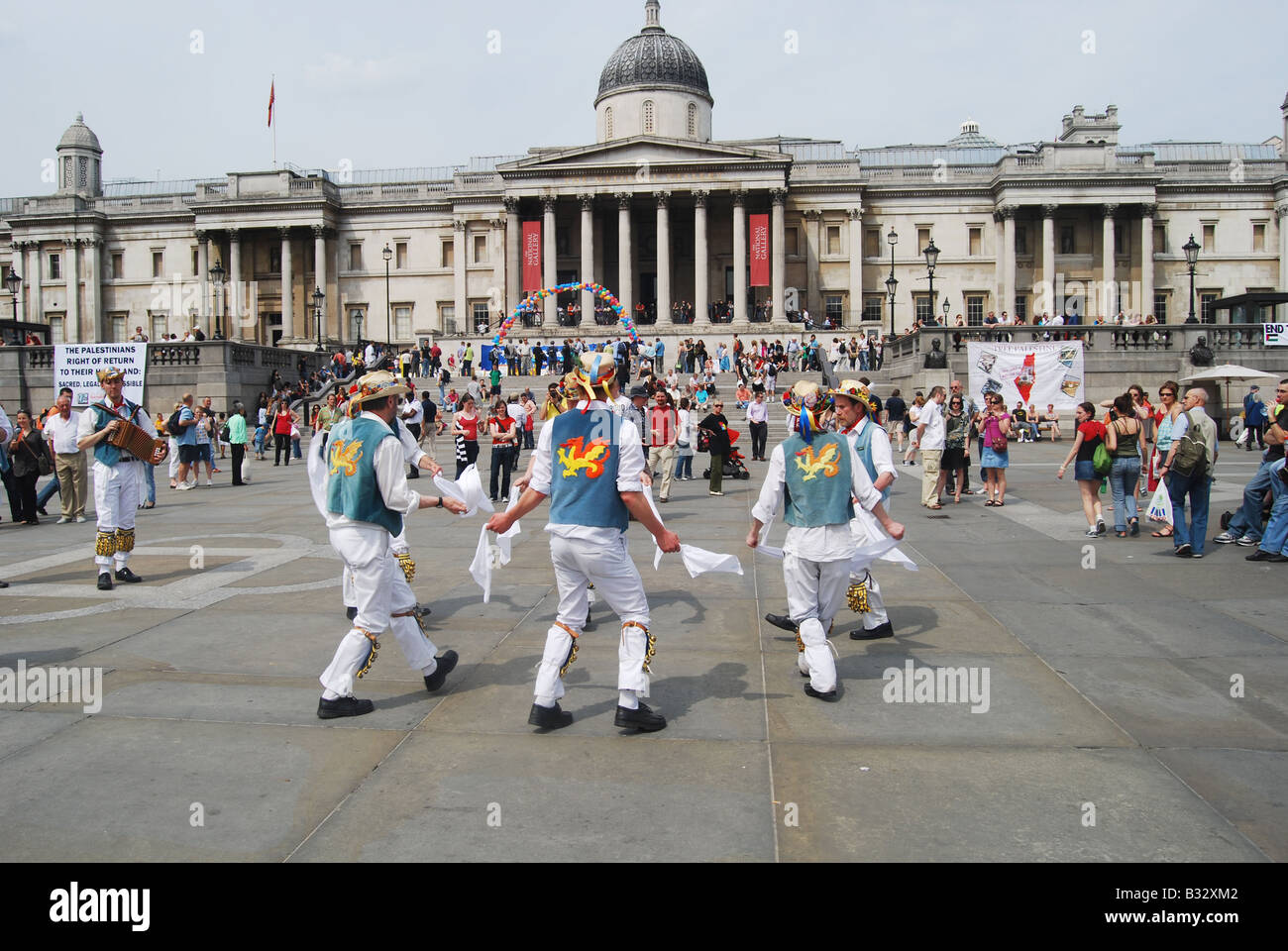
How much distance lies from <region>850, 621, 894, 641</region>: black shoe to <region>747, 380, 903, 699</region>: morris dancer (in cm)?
135

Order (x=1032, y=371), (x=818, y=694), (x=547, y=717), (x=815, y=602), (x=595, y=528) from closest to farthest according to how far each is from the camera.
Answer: (x=595, y=528)
(x=547, y=717)
(x=818, y=694)
(x=815, y=602)
(x=1032, y=371)

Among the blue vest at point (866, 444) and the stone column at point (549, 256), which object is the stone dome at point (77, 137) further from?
the blue vest at point (866, 444)

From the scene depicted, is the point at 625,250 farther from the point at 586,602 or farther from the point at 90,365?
the point at 586,602

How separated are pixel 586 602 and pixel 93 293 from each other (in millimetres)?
75288

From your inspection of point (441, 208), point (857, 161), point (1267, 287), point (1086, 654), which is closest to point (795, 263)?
point (857, 161)

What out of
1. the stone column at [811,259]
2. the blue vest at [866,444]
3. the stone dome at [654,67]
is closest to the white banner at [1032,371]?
the blue vest at [866,444]

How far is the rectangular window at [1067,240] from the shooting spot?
61.9 metres

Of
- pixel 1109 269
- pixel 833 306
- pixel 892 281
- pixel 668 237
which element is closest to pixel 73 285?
pixel 668 237

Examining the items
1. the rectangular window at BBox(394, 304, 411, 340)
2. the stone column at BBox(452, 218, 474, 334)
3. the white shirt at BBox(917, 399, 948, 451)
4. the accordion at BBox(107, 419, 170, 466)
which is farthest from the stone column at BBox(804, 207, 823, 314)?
the accordion at BBox(107, 419, 170, 466)

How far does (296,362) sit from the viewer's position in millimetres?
44469

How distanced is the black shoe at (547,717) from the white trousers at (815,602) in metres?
1.64

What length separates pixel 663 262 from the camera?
57156mm

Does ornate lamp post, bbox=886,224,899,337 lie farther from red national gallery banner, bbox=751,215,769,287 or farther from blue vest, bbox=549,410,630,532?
blue vest, bbox=549,410,630,532
